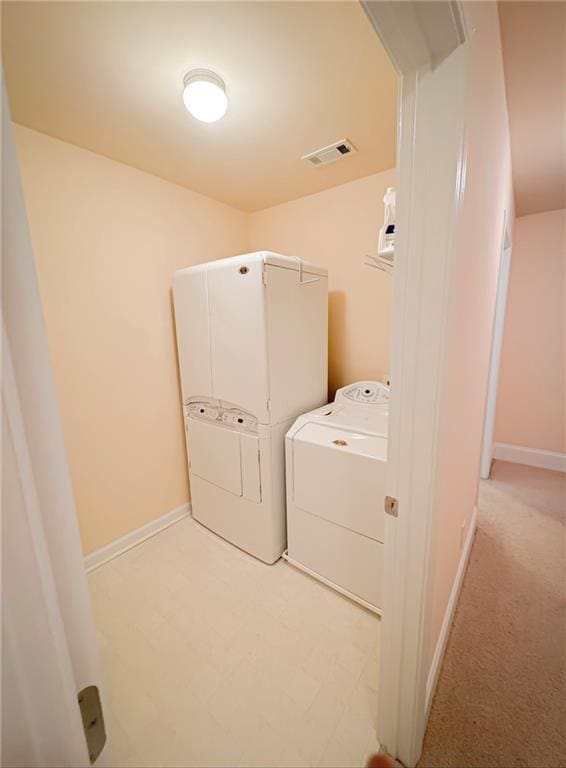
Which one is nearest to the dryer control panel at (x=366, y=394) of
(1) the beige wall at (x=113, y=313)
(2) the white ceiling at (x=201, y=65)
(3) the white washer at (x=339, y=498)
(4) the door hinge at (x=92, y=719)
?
(3) the white washer at (x=339, y=498)

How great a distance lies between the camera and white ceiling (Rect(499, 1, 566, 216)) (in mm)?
1091

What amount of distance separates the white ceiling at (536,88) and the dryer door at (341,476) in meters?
1.65

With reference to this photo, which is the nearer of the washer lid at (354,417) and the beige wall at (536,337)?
the washer lid at (354,417)

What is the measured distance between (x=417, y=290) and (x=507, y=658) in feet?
5.47

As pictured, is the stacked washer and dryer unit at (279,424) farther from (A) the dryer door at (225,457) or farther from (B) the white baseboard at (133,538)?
(B) the white baseboard at (133,538)

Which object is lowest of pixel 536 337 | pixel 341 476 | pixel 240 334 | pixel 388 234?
pixel 341 476

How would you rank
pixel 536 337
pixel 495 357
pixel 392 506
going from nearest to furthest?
1. pixel 392 506
2. pixel 495 357
3. pixel 536 337

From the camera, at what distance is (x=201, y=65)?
1.20 metres

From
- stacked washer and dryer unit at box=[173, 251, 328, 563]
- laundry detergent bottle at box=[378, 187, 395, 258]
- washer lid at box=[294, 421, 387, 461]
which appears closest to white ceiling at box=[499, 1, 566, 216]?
laundry detergent bottle at box=[378, 187, 395, 258]

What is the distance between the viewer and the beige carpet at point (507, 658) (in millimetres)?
1079

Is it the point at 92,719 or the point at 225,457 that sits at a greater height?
the point at 92,719

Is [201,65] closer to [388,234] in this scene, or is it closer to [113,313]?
[388,234]

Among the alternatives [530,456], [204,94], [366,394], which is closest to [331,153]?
[204,94]

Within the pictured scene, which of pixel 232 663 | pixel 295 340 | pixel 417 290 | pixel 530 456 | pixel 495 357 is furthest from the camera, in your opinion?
pixel 530 456
